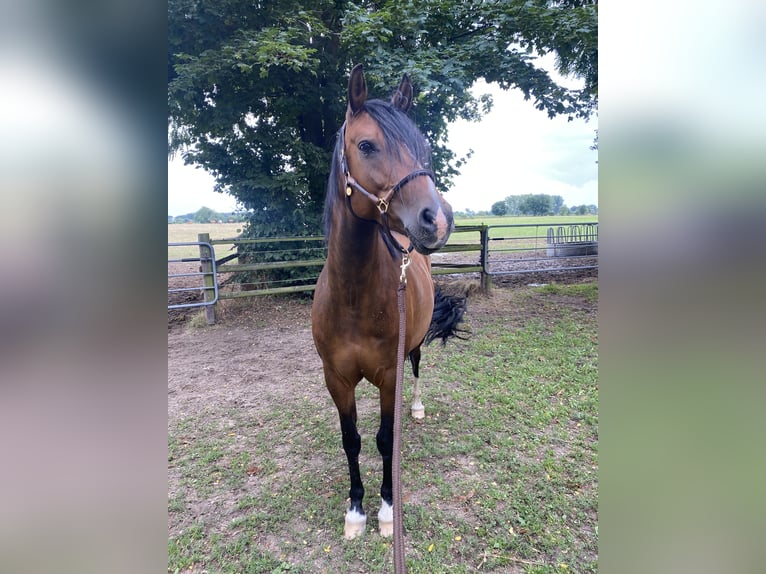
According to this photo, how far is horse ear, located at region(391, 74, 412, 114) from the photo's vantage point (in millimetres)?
1877

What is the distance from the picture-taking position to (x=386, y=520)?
2164 millimetres

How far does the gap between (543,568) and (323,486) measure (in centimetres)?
141

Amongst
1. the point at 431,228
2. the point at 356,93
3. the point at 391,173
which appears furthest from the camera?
the point at 356,93

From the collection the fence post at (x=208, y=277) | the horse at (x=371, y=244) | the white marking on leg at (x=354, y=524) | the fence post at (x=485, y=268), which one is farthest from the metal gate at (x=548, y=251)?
the white marking on leg at (x=354, y=524)

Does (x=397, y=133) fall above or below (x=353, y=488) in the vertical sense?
above

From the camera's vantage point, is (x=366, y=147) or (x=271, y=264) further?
(x=271, y=264)

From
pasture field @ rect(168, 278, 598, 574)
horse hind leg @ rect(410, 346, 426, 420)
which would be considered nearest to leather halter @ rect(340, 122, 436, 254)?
pasture field @ rect(168, 278, 598, 574)

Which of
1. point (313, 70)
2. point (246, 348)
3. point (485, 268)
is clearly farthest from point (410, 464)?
point (485, 268)

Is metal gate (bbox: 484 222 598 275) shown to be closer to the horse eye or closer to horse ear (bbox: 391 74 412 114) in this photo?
horse ear (bbox: 391 74 412 114)

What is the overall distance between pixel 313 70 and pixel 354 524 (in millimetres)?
6004

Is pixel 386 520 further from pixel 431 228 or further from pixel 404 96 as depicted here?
pixel 404 96

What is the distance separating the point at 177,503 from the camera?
2.42 m
